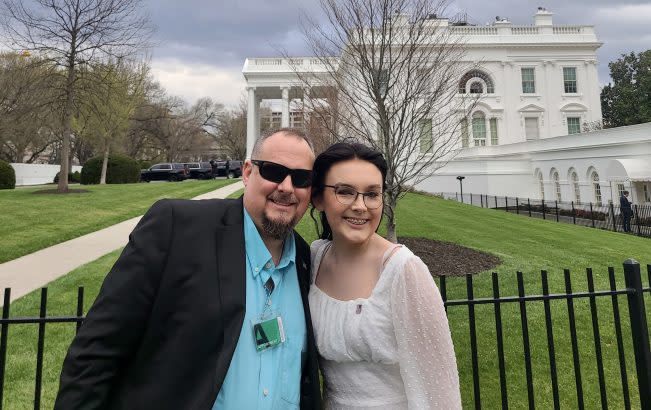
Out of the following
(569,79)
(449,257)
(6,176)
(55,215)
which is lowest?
(449,257)

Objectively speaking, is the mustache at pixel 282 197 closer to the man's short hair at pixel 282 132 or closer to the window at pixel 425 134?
the man's short hair at pixel 282 132

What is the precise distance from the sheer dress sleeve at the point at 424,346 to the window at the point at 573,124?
47.4 m

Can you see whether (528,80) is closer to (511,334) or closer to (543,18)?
(543,18)

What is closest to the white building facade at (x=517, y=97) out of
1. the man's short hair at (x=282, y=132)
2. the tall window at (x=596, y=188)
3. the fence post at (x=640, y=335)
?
the tall window at (x=596, y=188)

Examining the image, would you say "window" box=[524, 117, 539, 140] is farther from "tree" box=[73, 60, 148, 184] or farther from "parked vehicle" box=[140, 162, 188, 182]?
"tree" box=[73, 60, 148, 184]

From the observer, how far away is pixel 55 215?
42.5 feet

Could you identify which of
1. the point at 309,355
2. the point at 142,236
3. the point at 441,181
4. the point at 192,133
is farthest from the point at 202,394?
the point at 192,133

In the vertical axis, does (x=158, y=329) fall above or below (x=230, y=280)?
below

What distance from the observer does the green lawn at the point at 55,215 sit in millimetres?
9555

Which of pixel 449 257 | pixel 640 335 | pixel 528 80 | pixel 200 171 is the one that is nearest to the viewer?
pixel 640 335

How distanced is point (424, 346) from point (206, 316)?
2.93 ft

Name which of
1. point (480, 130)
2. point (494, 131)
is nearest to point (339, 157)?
point (480, 130)

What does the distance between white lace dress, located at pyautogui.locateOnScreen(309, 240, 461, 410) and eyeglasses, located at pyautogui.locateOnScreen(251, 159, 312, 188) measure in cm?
57

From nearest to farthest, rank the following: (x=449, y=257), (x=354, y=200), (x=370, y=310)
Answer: (x=370, y=310) < (x=354, y=200) < (x=449, y=257)
